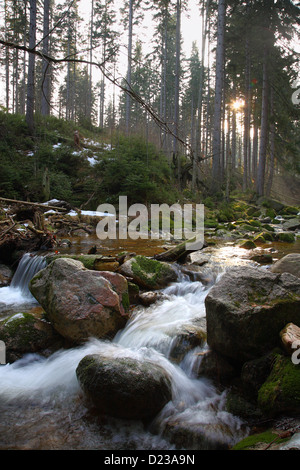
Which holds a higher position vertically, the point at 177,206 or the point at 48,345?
the point at 177,206

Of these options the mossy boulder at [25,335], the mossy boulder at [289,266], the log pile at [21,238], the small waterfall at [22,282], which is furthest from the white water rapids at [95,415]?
the log pile at [21,238]

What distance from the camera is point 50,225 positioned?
950 cm

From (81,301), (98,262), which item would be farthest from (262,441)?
(98,262)

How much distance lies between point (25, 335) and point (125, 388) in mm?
1791

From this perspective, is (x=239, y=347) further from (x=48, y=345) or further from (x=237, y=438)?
(x=48, y=345)

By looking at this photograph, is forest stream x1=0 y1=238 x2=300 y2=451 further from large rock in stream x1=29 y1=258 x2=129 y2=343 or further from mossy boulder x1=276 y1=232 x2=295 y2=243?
mossy boulder x1=276 y1=232 x2=295 y2=243

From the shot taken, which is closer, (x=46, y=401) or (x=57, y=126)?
(x=46, y=401)

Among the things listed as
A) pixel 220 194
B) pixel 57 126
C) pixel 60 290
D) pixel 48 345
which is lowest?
pixel 48 345

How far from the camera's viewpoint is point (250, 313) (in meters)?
2.93

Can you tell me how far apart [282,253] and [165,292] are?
14.3 feet

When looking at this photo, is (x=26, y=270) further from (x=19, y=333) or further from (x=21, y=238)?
(x=19, y=333)

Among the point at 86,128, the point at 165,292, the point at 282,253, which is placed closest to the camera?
the point at 165,292

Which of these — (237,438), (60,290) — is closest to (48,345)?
(60,290)

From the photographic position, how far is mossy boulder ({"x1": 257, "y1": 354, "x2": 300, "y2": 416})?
7.54 ft
